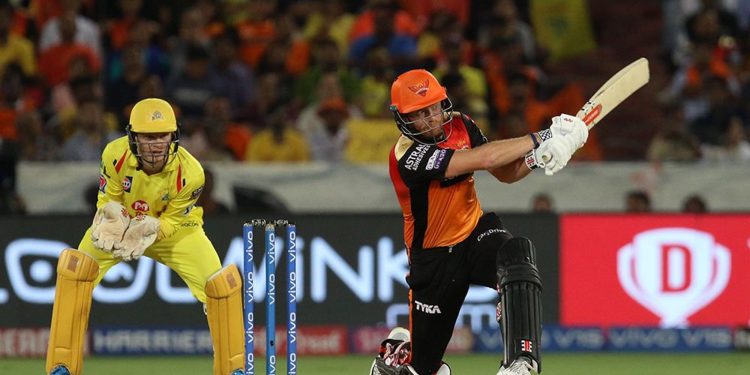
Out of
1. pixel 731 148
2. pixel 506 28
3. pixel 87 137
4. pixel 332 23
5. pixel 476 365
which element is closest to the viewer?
pixel 476 365

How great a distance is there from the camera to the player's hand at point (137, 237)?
337 inches

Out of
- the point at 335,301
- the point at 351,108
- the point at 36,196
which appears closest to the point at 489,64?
the point at 351,108

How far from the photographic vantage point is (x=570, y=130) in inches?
301

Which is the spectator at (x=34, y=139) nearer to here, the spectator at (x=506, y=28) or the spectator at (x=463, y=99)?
the spectator at (x=463, y=99)

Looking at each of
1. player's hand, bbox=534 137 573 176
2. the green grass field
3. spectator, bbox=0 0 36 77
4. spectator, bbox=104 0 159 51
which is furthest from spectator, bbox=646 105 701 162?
spectator, bbox=0 0 36 77

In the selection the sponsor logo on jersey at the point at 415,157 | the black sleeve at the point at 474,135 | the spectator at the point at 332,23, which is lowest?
the sponsor logo on jersey at the point at 415,157

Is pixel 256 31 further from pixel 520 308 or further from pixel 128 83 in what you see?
pixel 520 308

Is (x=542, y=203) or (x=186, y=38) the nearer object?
(x=542, y=203)

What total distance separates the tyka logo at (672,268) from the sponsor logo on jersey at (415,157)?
441 centimetres

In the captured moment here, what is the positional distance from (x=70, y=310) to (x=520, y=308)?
9.16 feet

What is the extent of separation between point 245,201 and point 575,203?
9.46 feet

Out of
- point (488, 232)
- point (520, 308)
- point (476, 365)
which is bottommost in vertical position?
point (520, 308)

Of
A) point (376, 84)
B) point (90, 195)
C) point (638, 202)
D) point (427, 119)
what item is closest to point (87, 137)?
point (90, 195)

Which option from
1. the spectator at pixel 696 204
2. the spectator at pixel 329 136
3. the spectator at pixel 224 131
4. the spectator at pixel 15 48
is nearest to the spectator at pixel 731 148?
the spectator at pixel 696 204
